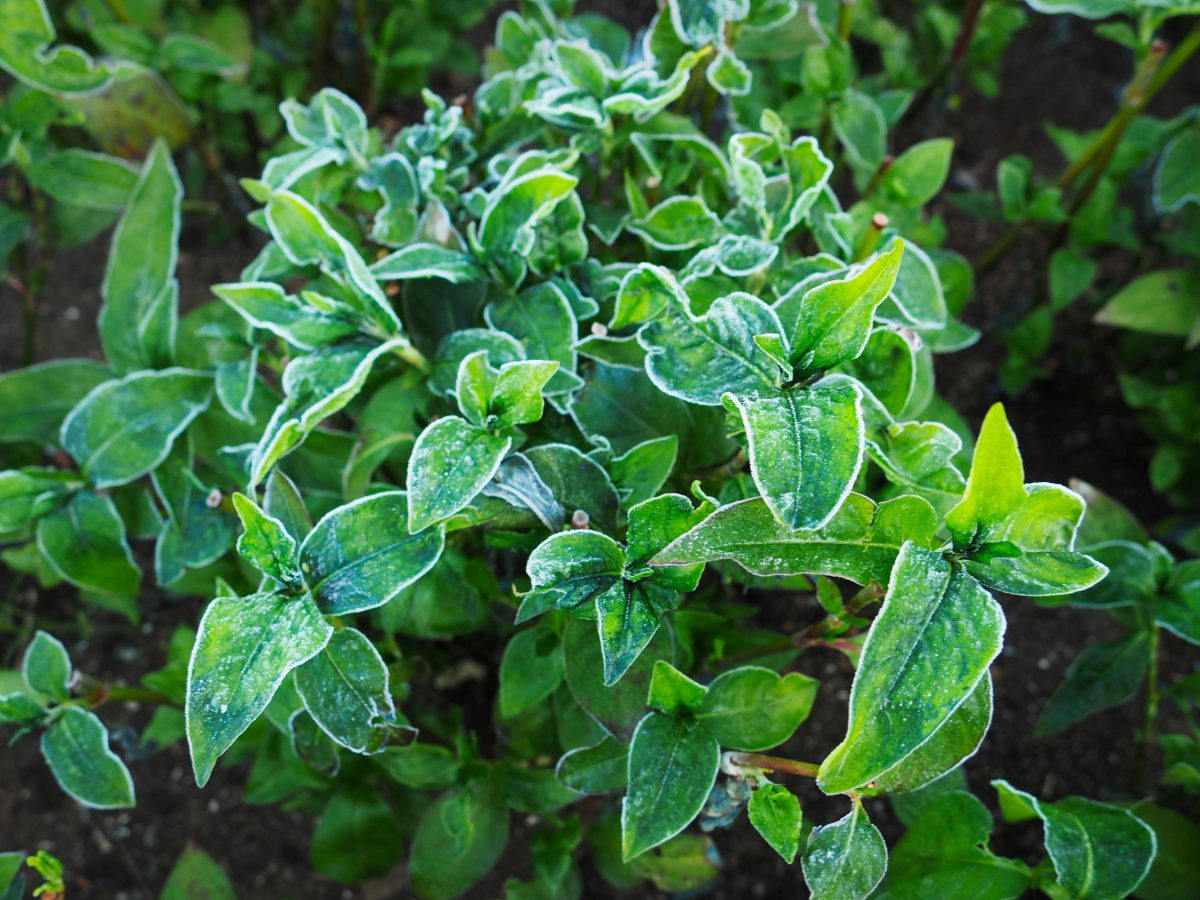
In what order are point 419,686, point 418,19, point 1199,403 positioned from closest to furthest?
point 419,686 < point 1199,403 < point 418,19

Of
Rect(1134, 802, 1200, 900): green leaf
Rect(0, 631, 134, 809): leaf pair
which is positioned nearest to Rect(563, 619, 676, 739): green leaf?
Rect(0, 631, 134, 809): leaf pair

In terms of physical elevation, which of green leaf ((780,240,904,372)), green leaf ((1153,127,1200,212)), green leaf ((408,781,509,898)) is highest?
green leaf ((780,240,904,372))

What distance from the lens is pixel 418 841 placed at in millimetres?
1175

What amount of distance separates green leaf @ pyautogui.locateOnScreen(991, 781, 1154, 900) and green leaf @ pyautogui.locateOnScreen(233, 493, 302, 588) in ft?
2.09

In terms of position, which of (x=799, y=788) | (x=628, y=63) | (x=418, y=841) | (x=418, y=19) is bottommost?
(x=799, y=788)

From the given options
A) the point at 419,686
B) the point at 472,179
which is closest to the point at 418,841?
the point at 419,686

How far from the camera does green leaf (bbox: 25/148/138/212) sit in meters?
1.47

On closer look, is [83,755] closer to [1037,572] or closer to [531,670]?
[531,670]

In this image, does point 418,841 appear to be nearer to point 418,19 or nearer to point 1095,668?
point 1095,668

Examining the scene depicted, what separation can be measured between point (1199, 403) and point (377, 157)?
126 centimetres

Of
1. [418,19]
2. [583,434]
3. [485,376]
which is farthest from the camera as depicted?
[418,19]

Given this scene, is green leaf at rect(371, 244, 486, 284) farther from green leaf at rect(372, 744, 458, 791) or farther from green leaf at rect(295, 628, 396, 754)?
green leaf at rect(372, 744, 458, 791)

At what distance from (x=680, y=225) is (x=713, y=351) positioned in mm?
246

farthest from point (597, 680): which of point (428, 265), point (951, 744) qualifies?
point (428, 265)
